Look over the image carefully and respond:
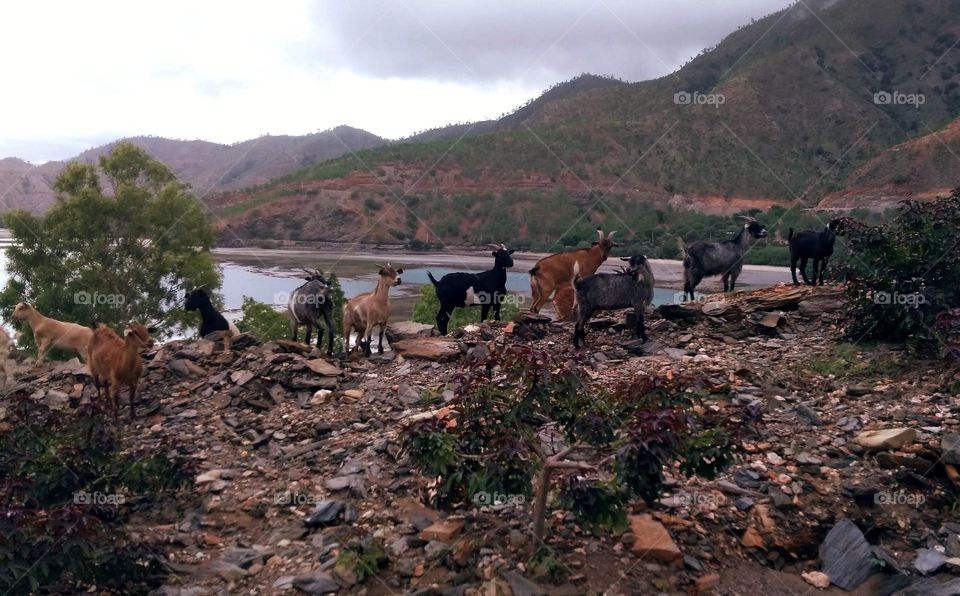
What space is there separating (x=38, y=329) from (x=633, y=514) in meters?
11.0

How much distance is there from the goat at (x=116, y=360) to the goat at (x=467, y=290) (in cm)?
484

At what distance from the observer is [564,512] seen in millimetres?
5906

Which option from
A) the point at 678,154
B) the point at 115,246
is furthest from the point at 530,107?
the point at 115,246

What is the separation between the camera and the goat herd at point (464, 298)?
368 inches

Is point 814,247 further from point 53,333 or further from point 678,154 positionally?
point 678,154

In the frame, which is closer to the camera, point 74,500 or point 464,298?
point 74,500

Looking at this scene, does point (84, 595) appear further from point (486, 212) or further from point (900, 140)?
point (900, 140)

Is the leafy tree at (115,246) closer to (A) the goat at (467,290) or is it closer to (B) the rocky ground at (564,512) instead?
(A) the goat at (467,290)

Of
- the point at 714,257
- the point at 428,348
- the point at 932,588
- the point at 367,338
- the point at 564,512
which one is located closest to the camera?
the point at 932,588

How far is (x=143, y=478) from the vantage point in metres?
6.79

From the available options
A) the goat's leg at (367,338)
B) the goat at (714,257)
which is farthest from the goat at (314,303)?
the goat at (714,257)

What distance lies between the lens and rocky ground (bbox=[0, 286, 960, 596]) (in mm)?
5324

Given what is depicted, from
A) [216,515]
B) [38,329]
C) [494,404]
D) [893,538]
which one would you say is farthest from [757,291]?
[38,329]

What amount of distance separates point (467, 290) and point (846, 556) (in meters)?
8.00
